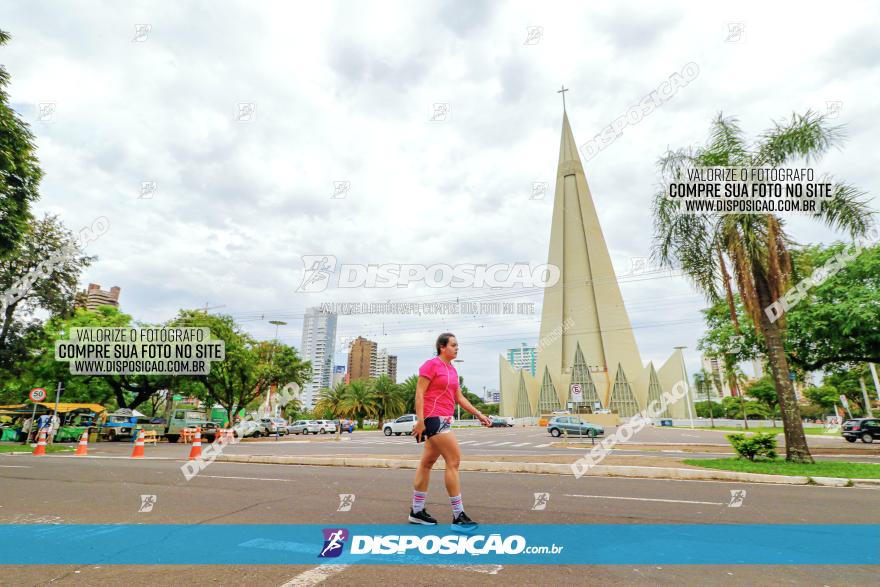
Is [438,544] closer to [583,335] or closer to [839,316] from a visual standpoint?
[839,316]

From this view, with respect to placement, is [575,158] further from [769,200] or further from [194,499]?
[194,499]

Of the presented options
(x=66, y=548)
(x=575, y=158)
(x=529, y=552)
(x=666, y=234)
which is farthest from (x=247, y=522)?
(x=575, y=158)

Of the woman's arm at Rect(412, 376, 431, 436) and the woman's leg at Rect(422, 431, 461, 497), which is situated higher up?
the woman's arm at Rect(412, 376, 431, 436)

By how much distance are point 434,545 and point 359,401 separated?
167 feet

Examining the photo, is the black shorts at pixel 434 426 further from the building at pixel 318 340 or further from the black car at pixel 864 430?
the building at pixel 318 340

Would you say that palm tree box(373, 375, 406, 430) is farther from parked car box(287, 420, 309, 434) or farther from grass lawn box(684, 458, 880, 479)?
grass lawn box(684, 458, 880, 479)

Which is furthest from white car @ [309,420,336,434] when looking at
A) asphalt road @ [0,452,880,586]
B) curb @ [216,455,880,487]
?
asphalt road @ [0,452,880,586]

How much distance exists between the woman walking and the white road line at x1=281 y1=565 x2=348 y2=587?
1.28 m

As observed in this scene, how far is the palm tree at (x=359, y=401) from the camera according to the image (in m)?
52.8

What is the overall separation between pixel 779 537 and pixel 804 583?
5.24ft

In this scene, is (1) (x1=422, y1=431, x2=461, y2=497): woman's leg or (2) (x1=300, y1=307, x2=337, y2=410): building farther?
(2) (x1=300, y1=307, x2=337, y2=410): building

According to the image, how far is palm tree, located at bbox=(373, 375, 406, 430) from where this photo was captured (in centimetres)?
5397

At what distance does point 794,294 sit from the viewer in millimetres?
15797

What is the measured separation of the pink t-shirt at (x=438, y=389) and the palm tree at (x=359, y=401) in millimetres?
50512
